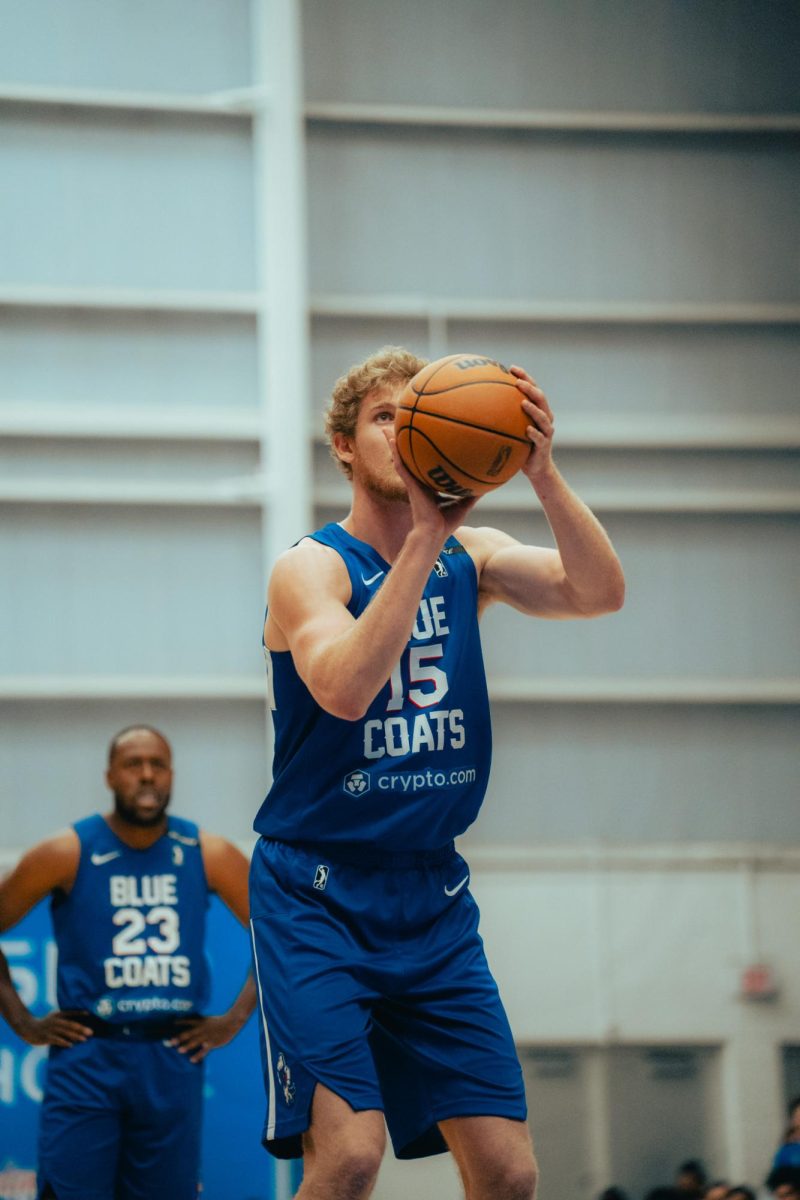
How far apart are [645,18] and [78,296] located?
156 inches

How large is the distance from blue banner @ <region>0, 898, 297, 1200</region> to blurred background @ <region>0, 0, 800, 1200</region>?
923 mm

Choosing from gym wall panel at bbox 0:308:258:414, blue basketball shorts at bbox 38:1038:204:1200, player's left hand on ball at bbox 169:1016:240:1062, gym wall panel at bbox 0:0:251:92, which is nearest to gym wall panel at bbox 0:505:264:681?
gym wall panel at bbox 0:308:258:414

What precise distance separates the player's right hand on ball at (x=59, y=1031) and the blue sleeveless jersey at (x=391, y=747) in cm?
257

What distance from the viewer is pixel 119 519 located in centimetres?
896

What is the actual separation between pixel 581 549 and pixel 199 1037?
3160 millimetres

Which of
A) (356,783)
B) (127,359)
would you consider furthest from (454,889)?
(127,359)

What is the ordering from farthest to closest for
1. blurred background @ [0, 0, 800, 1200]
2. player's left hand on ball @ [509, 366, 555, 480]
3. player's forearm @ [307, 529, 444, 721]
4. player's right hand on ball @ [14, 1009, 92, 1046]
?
1. blurred background @ [0, 0, 800, 1200]
2. player's right hand on ball @ [14, 1009, 92, 1046]
3. player's left hand on ball @ [509, 366, 555, 480]
4. player's forearm @ [307, 529, 444, 721]

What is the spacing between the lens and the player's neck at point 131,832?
5.99 m

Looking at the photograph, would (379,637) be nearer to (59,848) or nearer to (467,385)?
(467,385)

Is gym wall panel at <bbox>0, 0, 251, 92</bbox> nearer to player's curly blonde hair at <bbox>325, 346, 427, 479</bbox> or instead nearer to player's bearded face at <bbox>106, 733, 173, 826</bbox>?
player's bearded face at <bbox>106, 733, 173, 826</bbox>

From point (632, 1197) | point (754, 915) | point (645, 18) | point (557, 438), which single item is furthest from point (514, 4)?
point (632, 1197)

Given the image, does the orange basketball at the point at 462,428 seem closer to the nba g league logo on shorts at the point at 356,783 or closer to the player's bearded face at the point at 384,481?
the player's bearded face at the point at 384,481

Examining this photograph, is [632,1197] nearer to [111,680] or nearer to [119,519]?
[111,680]

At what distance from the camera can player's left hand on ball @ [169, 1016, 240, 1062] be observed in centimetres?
576
